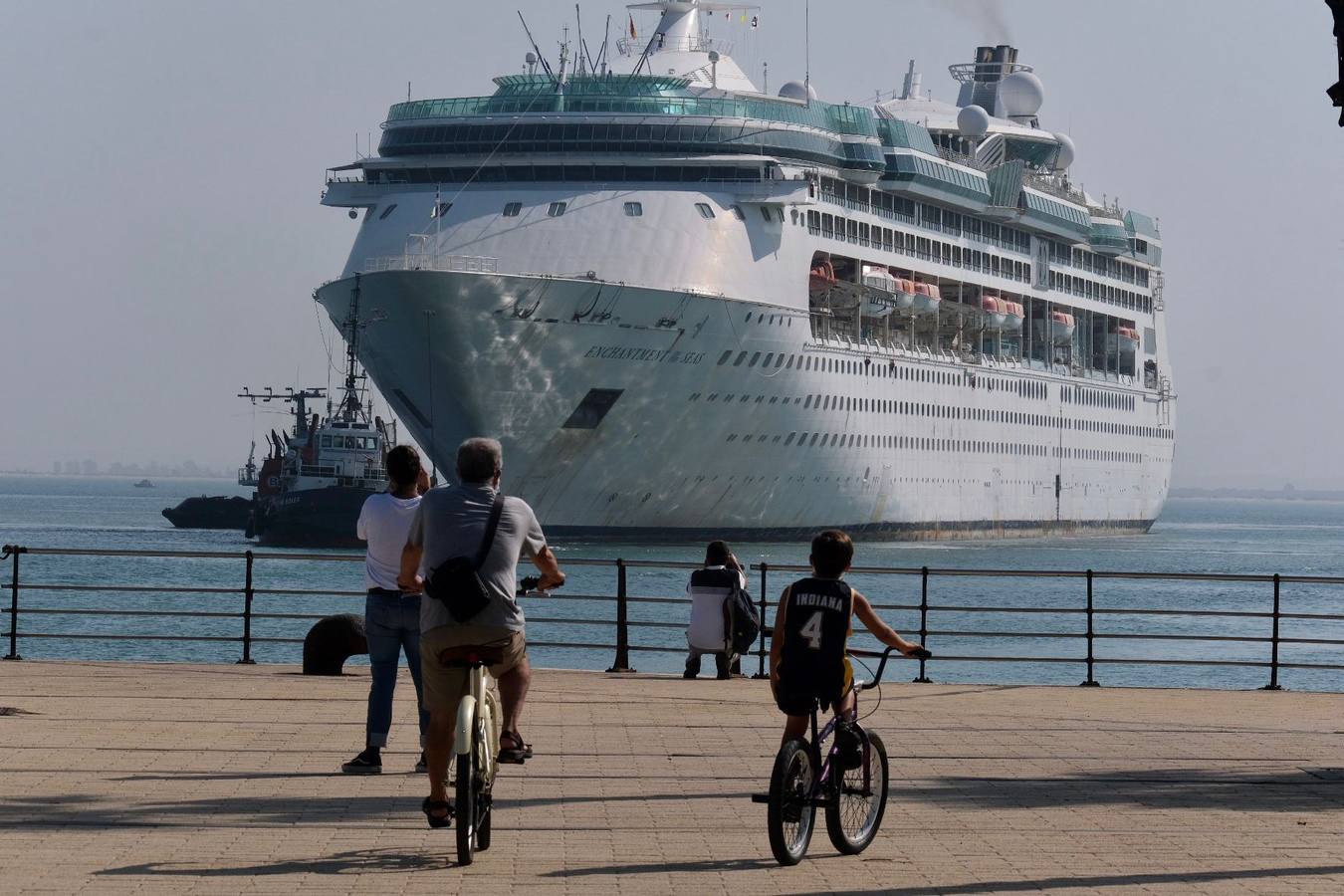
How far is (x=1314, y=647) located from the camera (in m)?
37.1

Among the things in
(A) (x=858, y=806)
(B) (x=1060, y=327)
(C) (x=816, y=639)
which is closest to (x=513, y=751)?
(A) (x=858, y=806)

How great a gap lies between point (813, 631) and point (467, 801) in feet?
4.51

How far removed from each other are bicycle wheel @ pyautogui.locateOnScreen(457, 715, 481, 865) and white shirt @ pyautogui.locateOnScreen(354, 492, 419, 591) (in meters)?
1.92

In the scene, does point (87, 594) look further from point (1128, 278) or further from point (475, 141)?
point (1128, 278)

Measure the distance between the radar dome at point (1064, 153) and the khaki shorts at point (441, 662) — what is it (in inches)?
3120

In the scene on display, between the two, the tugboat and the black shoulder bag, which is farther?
the tugboat

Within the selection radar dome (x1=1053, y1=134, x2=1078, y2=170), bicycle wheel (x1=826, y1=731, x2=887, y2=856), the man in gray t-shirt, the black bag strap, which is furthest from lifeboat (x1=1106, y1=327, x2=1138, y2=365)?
the black bag strap

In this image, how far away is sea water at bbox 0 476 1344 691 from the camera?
1126 inches

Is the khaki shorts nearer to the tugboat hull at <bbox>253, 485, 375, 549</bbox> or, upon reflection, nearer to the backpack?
the backpack

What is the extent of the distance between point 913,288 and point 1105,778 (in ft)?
189

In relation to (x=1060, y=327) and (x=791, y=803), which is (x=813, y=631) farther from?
(x=1060, y=327)

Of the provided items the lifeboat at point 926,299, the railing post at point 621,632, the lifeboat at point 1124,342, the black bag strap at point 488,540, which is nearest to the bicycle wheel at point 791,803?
the black bag strap at point 488,540

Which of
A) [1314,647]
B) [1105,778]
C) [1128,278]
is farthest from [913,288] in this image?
[1105,778]

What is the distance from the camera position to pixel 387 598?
9625 millimetres
